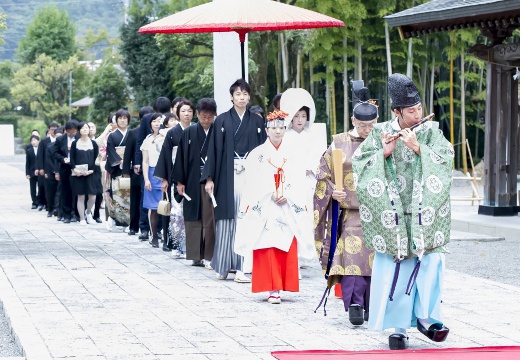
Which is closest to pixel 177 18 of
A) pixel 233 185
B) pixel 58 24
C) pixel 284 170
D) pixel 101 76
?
pixel 233 185

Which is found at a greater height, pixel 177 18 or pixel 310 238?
pixel 177 18

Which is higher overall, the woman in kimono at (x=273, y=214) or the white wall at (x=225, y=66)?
the white wall at (x=225, y=66)

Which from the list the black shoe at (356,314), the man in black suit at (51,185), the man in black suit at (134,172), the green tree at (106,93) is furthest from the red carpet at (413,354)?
the green tree at (106,93)

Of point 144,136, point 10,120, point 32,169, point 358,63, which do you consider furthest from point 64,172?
point 10,120

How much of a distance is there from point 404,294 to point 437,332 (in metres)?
0.31

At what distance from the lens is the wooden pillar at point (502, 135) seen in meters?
17.8

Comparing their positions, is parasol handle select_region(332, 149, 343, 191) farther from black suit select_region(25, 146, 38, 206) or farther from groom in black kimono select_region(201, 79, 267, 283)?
black suit select_region(25, 146, 38, 206)

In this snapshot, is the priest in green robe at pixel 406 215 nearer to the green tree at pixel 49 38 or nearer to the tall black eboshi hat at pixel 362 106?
the tall black eboshi hat at pixel 362 106

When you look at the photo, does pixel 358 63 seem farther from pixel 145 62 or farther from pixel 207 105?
pixel 207 105

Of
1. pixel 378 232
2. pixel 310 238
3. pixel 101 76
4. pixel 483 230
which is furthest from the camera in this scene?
pixel 101 76

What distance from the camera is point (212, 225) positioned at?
11.9 meters

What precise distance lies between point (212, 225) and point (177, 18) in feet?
7.42

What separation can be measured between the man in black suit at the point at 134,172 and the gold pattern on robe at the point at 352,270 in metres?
7.32

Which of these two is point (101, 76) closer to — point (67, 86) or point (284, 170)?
point (67, 86)
